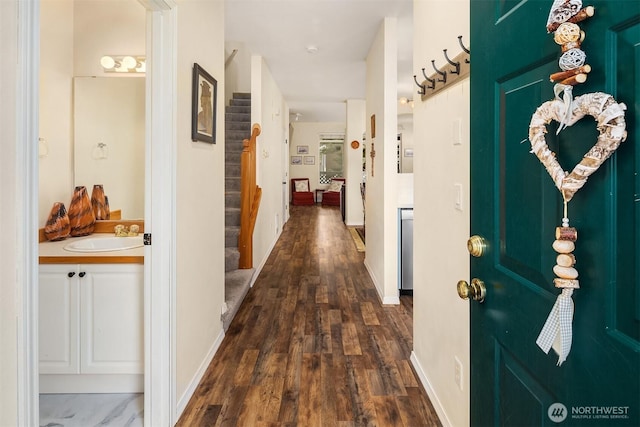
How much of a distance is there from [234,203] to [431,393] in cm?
323

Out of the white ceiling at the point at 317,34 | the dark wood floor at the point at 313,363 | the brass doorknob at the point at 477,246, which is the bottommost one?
the dark wood floor at the point at 313,363

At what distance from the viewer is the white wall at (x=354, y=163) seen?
27.2 ft

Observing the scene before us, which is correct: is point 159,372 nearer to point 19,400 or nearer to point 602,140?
point 19,400

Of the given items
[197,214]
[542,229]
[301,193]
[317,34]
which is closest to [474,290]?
[542,229]

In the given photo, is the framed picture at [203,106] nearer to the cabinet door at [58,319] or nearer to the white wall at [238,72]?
the cabinet door at [58,319]

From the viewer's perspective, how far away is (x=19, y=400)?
88 cm

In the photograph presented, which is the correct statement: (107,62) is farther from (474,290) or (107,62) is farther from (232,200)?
(474,290)

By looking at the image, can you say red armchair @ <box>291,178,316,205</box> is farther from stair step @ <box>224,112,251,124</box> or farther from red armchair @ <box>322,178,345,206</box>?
stair step @ <box>224,112,251,124</box>

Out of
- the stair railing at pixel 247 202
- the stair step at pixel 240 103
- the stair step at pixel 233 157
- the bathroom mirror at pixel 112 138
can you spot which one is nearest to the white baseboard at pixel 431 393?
the bathroom mirror at pixel 112 138

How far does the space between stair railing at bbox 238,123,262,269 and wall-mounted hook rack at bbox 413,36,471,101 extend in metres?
2.27

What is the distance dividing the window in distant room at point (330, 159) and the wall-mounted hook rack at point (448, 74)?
441 inches

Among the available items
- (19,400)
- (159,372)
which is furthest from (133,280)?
(19,400)

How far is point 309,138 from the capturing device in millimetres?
12648

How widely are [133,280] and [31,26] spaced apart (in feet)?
4.52
